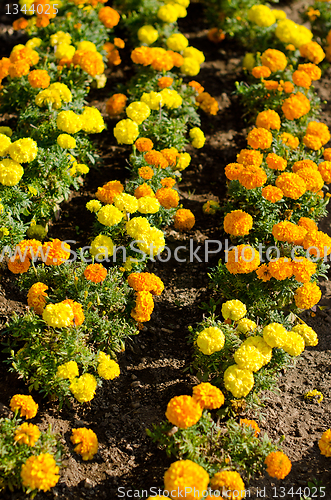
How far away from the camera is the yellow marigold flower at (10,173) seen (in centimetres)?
409

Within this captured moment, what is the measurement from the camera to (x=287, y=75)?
5676 mm

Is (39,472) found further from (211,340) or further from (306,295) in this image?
(306,295)

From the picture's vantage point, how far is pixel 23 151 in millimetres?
4148

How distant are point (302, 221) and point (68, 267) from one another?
1.98 meters

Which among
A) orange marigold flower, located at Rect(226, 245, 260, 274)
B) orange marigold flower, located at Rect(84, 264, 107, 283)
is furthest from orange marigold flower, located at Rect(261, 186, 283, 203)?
orange marigold flower, located at Rect(84, 264, 107, 283)

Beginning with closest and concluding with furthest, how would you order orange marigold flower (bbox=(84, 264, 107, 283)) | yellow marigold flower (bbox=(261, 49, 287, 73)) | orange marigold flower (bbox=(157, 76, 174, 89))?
orange marigold flower (bbox=(84, 264, 107, 283))
orange marigold flower (bbox=(157, 76, 174, 89))
yellow marigold flower (bbox=(261, 49, 287, 73))

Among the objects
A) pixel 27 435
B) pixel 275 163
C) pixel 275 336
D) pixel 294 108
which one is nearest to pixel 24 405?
pixel 27 435

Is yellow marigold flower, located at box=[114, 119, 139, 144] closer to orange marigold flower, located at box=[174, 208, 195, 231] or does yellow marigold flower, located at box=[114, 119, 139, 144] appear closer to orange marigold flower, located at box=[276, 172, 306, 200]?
orange marigold flower, located at box=[174, 208, 195, 231]

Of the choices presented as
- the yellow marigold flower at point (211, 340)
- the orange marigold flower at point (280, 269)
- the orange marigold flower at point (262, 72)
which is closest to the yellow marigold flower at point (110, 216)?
the yellow marigold flower at point (211, 340)

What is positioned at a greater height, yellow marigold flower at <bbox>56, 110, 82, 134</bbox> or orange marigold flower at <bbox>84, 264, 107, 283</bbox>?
yellow marigold flower at <bbox>56, 110, 82, 134</bbox>

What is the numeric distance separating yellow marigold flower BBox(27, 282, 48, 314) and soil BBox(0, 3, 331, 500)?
448 mm

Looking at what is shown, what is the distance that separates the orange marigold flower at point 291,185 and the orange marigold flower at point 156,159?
1056mm

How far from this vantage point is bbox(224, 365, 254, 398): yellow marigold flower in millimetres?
3373

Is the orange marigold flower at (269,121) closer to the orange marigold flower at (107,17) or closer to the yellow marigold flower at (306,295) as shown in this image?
the yellow marigold flower at (306,295)
